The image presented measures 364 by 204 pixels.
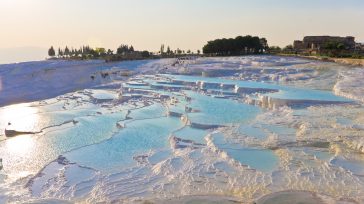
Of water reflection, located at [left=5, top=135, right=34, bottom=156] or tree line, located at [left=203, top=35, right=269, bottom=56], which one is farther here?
tree line, located at [left=203, top=35, right=269, bottom=56]

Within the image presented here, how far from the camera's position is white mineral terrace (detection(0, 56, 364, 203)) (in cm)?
898

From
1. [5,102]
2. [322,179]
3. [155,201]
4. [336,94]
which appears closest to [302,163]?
[322,179]

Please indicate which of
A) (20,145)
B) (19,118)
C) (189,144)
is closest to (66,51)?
(19,118)

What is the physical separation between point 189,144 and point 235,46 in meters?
42.5

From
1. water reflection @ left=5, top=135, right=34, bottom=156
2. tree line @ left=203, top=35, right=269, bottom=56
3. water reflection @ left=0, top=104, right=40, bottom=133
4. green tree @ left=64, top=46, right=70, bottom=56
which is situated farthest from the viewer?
green tree @ left=64, top=46, right=70, bottom=56

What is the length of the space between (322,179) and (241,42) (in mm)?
45890

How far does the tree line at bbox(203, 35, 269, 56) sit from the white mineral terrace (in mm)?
27928

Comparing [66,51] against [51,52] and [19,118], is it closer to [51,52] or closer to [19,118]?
[51,52]

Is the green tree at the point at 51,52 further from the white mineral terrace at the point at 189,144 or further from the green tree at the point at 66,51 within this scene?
the white mineral terrace at the point at 189,144

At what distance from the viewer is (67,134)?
14945 mm

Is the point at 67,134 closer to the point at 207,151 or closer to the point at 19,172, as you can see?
the point at 19,172

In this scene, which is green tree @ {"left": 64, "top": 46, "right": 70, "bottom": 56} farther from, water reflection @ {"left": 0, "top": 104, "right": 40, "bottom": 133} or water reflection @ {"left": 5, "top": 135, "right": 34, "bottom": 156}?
water reflection @ {"left": 5, "top": 135, "right": 34, "bottom": 156}

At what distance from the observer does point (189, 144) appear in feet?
41.5

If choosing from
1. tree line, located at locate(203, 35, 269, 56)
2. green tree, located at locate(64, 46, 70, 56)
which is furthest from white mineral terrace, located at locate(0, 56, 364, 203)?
green tree, located at locate(64, 46, 70, 56)
